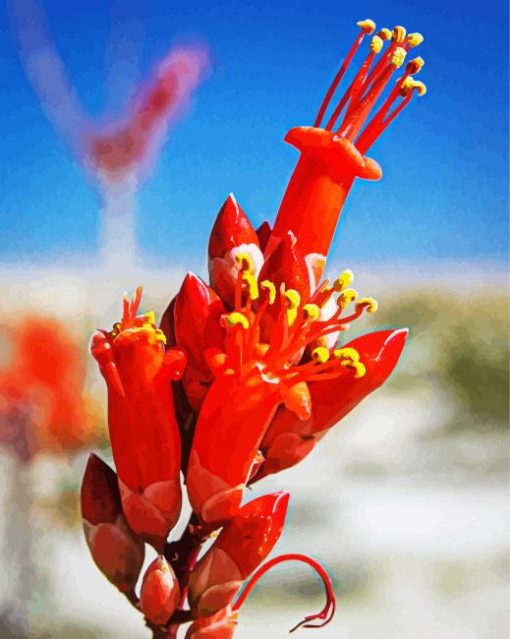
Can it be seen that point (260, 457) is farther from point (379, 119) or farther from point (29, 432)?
point (29, 432)

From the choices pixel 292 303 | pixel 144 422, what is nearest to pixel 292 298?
pixel 292 303

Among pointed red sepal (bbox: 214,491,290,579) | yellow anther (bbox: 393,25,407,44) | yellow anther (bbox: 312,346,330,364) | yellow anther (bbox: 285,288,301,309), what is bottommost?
pointed red sepal (bbox: 214,491,290,579)

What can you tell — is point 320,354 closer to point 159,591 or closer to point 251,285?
point 251,285

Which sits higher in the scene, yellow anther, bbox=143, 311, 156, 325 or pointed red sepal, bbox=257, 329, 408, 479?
yellow anther, bbox=143, 311, 156, 325

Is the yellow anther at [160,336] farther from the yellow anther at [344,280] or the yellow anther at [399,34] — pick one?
the yellow anther at [399,34]

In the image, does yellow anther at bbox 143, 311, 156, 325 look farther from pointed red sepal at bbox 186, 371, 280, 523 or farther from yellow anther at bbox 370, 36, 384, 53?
yellow anther at bbox 370, 36, 384, 53

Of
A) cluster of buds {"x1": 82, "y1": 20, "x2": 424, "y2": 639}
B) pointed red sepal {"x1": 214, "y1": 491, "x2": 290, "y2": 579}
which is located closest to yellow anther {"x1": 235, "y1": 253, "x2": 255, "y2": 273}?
cluster of buds {"x1": 82, "y1": 20, "x2": 424, "y2": 639}
